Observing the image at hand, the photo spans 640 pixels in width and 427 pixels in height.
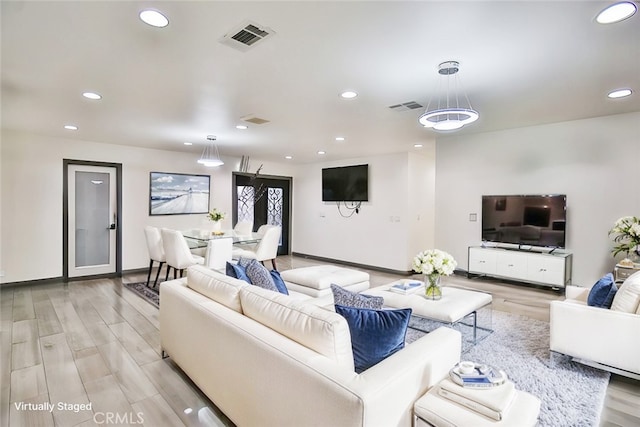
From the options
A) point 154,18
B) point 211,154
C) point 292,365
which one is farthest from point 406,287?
point 211,154

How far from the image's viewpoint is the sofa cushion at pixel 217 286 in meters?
2.05

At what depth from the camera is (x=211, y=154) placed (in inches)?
269

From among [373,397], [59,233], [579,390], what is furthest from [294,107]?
[59,233]

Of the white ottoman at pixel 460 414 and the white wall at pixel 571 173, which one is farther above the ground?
the white wall at pixel 571 173

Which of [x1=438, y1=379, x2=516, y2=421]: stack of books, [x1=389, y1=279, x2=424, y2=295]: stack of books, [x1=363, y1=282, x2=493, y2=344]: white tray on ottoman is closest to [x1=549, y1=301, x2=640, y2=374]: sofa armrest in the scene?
[x1=363, y1=282, x2=493, y2=344]: white tray on ottoman

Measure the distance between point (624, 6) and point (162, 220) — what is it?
682cm

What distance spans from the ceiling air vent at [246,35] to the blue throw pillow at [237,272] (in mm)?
1645

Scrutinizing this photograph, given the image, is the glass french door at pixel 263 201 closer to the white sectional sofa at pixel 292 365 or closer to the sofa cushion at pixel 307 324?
the white sectional sofa at pixel 292 365

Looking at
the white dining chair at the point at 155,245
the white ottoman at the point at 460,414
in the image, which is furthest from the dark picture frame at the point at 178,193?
the white ottoman at the point at 460,414

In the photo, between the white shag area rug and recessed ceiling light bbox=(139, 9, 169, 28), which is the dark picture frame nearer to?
recessed ceiling light bbox=(139, 9, 169, 28)

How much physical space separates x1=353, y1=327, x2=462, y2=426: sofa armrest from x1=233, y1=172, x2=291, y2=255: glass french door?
637cm

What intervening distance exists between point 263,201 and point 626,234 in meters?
6.71

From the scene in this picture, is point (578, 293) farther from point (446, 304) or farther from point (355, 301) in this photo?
point (355, 301)

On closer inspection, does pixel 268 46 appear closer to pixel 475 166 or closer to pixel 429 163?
pixel 475 166
